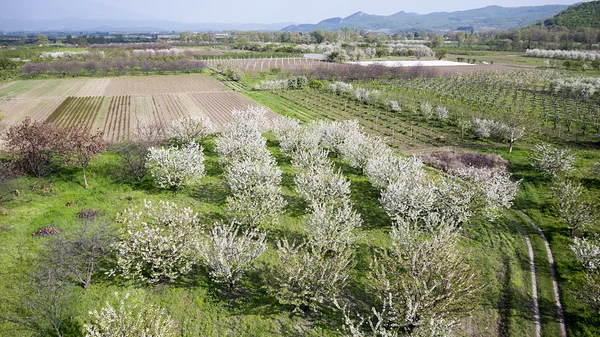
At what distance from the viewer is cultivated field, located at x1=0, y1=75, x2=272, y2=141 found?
6092 centimetres

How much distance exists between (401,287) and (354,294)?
3873 millimetres

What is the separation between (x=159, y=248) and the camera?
68.0 ft

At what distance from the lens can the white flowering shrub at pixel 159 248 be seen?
2055cm

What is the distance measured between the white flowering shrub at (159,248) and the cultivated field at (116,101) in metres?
34.0

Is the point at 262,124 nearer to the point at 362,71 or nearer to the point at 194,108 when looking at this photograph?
the point at 194,108

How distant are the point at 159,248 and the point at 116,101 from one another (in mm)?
67003

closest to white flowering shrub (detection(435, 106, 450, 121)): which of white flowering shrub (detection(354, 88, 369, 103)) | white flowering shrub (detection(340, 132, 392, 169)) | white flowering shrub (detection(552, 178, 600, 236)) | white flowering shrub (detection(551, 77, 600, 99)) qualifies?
white flowering shrub (detection(354, 88, 369, 103))

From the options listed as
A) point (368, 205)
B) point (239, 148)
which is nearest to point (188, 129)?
point (239, 148)

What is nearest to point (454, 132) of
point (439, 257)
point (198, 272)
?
point (439, 257)

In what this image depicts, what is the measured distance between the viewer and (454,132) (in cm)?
5359

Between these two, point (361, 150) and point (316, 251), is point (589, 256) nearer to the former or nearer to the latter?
point (316, 251)

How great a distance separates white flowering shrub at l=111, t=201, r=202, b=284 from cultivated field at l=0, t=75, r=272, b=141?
3396 centimetres

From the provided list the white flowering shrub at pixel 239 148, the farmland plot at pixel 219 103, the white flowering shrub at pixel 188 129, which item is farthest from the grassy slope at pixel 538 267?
the farmland plot at pixel 219 103

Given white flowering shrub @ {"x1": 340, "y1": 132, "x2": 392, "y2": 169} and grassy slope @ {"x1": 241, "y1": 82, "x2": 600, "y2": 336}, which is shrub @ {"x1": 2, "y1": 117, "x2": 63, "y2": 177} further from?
grassy slope @ {"x1": 241, "y1": 82, "x2": 600, "y2": 336}
